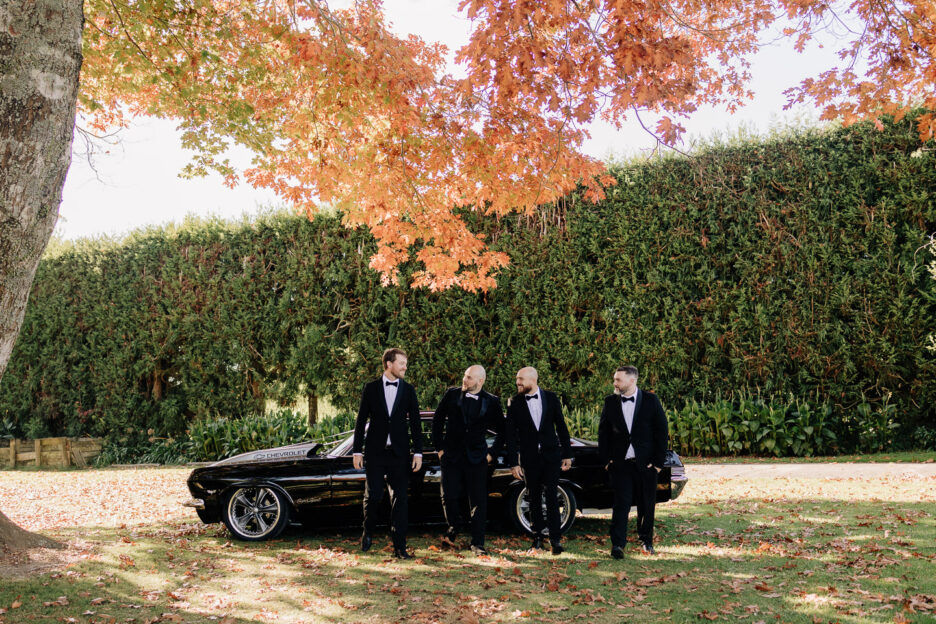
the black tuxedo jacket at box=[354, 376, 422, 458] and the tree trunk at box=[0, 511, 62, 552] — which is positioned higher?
the black tuxedo jacket at box=[354, 376, 422, 458]

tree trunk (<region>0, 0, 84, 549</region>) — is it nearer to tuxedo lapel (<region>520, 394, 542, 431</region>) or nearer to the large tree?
the large tree

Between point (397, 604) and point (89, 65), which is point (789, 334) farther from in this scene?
point (89, 65)

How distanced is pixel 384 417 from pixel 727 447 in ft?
26.2

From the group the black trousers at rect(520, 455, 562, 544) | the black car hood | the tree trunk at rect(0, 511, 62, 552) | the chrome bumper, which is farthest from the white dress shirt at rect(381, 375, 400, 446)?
the tree trunk at rect(0, 511, 62, 552)

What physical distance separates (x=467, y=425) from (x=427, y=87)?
421 cm

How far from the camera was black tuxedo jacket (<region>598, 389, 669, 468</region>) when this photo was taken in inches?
245

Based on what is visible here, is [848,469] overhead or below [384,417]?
below

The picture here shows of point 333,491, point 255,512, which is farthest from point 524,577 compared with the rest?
point 255,512

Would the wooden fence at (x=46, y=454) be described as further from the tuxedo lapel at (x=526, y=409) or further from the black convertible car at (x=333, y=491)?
the tuxedo lapel at (x=526, y=409)

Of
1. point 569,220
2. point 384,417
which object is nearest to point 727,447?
point 569,220

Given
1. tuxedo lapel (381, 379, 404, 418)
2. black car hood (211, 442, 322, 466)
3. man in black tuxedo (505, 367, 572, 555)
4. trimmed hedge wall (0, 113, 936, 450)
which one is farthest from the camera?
trimmed hedge wall (0, 113, 936, 450)

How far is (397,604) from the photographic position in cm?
497

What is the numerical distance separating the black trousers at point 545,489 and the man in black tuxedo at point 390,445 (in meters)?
1.09

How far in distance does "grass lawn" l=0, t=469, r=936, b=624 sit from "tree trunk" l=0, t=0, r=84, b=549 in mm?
2379
